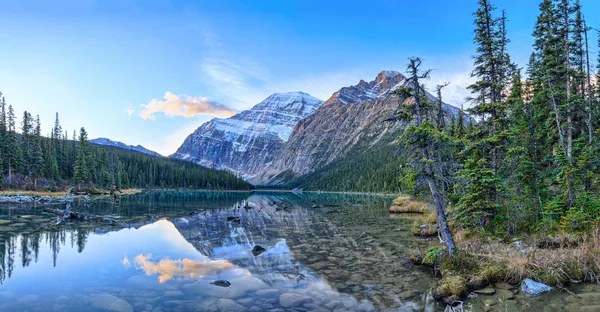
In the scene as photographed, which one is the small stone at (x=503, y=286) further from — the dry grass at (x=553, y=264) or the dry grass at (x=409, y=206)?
the dry grass at (x=409, y=206)

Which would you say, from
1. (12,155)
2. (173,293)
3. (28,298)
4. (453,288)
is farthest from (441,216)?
(12,155)

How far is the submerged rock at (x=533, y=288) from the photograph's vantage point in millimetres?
10734

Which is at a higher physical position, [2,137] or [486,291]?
[2,137]

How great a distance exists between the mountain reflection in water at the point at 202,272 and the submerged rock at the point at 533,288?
3.14 metres

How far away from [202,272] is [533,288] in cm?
1281

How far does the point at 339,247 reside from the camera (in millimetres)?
20547

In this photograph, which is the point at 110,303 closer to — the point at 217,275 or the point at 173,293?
the point at 173,293

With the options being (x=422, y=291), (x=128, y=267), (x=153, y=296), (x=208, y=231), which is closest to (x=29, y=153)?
(x=208, y=231)

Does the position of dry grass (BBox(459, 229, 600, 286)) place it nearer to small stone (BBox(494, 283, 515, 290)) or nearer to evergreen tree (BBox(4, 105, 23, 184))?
small stone (BBox(494, 283, 515, 290))

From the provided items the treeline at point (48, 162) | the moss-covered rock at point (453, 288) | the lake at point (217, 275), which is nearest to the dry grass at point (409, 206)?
the lake at point (217, 275)

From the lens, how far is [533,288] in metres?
10.8

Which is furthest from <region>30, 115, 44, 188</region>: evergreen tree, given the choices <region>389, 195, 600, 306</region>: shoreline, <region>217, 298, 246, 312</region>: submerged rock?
<region>389, 195, 600, 306</region>: shoreline

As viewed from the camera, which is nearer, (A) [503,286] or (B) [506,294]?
(B) [506,294]

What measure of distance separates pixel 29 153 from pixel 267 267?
8505 cm
